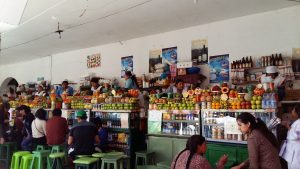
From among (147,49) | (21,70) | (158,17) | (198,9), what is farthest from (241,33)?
(21,70)

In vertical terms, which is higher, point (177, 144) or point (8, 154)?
point (177, 144)

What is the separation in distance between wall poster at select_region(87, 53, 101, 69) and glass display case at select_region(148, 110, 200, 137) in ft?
14.5

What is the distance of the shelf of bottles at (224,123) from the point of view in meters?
4.60

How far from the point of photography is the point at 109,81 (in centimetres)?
921

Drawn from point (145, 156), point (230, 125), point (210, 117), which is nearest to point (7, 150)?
point (145, 156)

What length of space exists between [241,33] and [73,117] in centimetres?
463

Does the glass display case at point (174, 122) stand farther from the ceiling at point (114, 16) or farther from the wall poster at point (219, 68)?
the ceiling at point (114, 16)

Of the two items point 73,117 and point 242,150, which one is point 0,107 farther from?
point 242,150

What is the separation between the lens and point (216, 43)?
6996 millimetres

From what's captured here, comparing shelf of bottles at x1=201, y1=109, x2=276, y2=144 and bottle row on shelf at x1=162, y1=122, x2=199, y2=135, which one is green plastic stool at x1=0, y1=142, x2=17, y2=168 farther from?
shelf of bottles at x1=201, y1=109, x2=276, y2=144

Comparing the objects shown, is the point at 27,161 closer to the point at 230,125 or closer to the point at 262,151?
the point at 230,125

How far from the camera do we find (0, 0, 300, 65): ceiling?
5793 millimetres

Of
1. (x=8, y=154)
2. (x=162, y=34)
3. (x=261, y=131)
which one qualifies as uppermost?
(x=162, y=34)

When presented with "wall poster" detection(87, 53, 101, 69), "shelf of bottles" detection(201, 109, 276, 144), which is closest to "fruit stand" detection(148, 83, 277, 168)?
"shelf of bottles" detection(201, 109, 276, 144)
